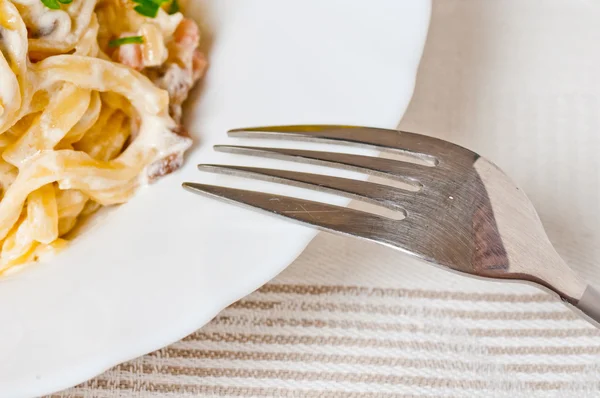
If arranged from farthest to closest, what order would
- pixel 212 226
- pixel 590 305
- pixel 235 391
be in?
pixel 235 391, pixel 212 226, pixel 590 305

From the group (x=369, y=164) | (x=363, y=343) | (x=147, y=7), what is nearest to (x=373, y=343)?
(x=363, y=343)

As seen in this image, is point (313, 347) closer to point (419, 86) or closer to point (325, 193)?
point (325, 193)

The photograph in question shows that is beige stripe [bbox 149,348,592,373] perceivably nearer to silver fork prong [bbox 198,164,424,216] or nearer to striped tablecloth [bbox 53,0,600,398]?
striped tablecloth [bbox 53,0,600,398]

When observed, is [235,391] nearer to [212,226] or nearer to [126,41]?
[212,226]

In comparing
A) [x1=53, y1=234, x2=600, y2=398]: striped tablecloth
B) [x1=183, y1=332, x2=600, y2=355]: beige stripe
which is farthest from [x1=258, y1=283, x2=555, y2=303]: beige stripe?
[x1=183, y1=332, x2=600, y2=355]: beige stripe

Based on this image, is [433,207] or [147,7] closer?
[433,207]

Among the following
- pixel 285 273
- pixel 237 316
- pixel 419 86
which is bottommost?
pixel 237 316

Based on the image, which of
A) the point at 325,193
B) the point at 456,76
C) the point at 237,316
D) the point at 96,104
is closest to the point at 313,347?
the point at 237,316
